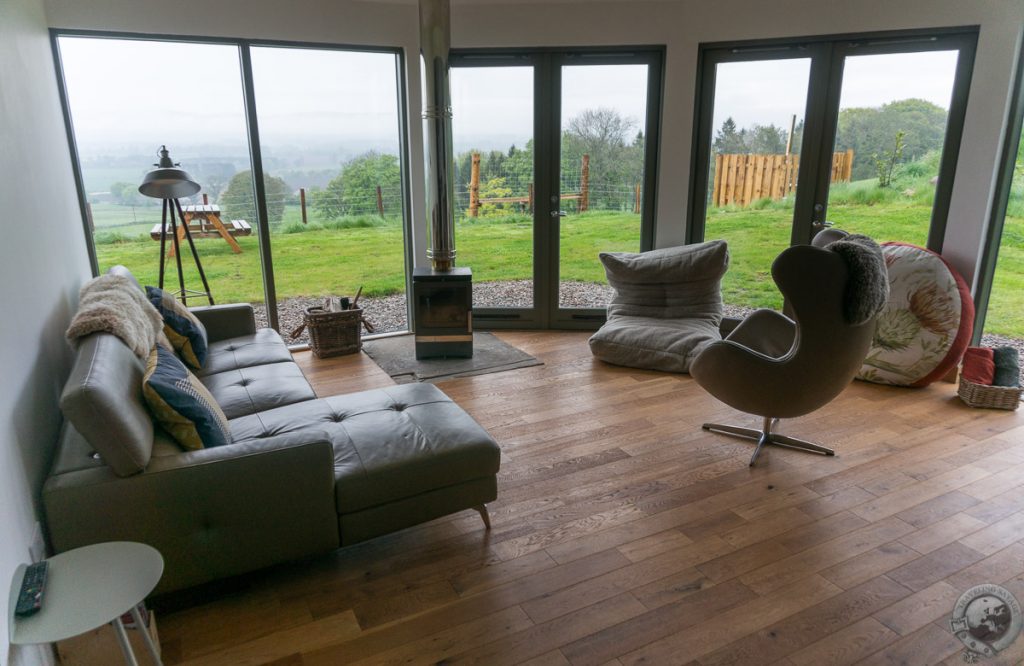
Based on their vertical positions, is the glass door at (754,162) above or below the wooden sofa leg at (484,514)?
above

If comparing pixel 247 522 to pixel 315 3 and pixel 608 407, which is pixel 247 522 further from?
pixel 315 3

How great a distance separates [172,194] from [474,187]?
224 cm

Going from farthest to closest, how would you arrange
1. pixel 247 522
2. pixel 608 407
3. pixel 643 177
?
pixel 643 177 → pixel 608 407 → pixel 247 522

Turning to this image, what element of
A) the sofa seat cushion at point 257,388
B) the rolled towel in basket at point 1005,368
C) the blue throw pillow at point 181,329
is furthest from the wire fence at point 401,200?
the rolled towel in basket at point 1005,368

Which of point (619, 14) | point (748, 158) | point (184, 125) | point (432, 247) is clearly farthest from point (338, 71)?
point (748, 158)

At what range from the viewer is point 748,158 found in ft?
15.9

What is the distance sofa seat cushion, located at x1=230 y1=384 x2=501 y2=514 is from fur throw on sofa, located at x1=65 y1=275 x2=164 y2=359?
1.62 feet

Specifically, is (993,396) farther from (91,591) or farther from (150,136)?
(150,136)

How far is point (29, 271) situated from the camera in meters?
2.33

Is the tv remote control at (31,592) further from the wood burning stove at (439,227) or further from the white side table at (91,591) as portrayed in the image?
the wood burning stove at (439,227)

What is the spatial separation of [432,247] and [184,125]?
1861 millimetres

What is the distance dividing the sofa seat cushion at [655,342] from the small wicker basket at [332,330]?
5.85 feet

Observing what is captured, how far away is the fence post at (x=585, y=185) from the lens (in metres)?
5.14

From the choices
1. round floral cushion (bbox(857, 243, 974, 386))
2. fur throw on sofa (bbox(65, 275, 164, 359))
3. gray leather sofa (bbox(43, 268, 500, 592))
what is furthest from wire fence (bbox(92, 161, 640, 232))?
gray leather sofa (bbox(43, 268, 500, 592))
